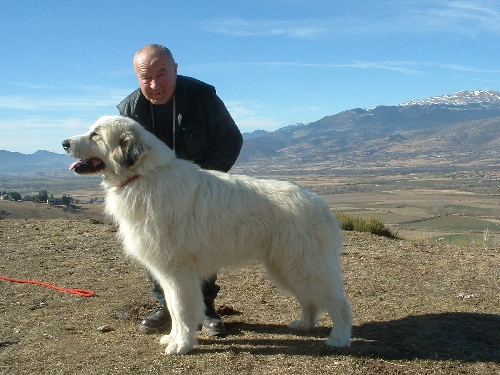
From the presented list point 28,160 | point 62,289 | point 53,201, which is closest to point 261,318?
point 62,289

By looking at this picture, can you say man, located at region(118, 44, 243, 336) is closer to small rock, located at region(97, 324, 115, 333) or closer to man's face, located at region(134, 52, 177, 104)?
man's face, located at region(134, 52, 177, 104)

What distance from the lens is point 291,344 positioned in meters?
4.94

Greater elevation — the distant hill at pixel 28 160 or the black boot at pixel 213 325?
the distant hill at pixel 28 160

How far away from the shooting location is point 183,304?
185 inches

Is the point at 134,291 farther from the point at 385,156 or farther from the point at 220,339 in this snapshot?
the point at 385,156

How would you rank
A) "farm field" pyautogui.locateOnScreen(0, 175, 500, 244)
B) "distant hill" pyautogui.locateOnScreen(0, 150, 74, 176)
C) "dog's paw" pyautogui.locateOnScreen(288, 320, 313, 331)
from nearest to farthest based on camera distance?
"dog's paw" pyautogui.locateOnScreen(288, 320, 313, 331) → "farm field" pyautogui.locateOnScreen(0, 175, 500, 244) → "distant hill" pyautogui.locateOnScreen(0, 150, 74, 176)

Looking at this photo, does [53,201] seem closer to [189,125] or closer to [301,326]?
[189,125]

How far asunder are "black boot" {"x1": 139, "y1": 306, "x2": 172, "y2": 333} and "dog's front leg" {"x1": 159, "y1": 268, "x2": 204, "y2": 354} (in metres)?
0.66

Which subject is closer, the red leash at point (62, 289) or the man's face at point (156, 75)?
the man's face at point (156, 75)

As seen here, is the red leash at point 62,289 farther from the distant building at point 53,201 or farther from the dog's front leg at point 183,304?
→ the distant building at point 53,201

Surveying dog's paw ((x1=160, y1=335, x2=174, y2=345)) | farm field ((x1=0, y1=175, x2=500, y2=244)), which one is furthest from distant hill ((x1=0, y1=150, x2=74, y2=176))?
dog's paw ((x1=160, y1=335, x2=174, y2=345))

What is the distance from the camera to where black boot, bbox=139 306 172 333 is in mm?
5438

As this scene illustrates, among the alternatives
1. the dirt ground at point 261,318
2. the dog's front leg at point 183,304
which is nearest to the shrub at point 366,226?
the dirt ground at point 261,318

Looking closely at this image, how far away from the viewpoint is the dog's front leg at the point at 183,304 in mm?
4656
